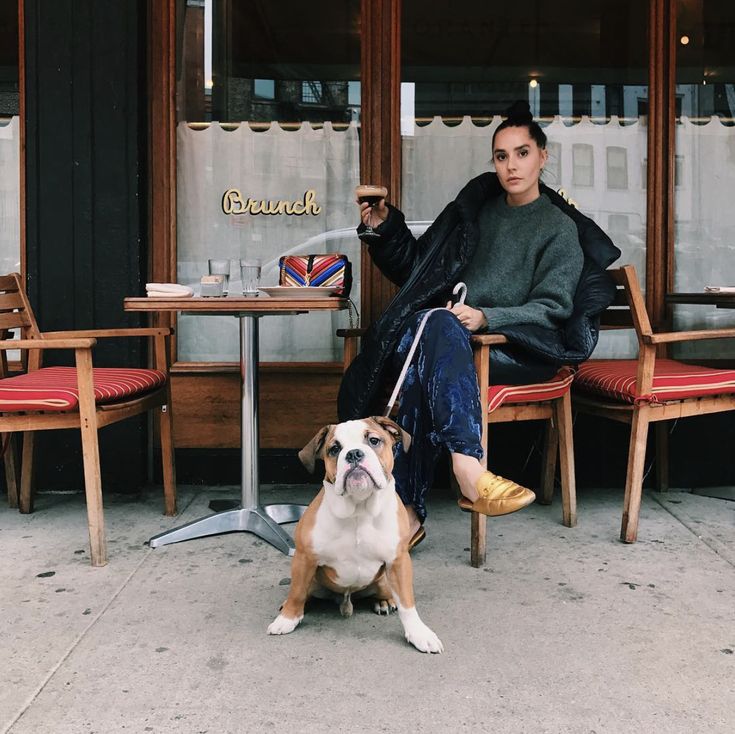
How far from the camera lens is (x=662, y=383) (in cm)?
318

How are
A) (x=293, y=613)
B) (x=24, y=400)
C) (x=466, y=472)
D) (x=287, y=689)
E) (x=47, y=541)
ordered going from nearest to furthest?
(x=287, y=689)
(x=293, y=613)
(x=466, y=472)
(x=24, y=400)
(x=47, y=541)

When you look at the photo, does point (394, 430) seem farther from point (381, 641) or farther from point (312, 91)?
point (312, 91)

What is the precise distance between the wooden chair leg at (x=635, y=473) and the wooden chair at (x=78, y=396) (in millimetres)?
1812

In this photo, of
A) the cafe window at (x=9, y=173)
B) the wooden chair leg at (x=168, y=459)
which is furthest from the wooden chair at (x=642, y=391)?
the cafe window at (x=9, y=173)

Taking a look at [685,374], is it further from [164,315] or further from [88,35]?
[88,35]

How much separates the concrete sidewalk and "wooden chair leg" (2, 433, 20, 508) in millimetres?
306

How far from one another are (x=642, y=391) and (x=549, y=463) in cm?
70

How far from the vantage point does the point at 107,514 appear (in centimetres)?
358

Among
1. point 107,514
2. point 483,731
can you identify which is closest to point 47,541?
point 107,514

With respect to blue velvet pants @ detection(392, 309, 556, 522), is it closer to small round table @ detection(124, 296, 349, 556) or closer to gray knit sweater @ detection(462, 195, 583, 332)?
gray knit sweater @ detection(462, 195, 583, 332)

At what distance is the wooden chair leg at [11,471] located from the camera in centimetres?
362

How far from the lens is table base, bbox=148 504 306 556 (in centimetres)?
313

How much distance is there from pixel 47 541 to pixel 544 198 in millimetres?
2333

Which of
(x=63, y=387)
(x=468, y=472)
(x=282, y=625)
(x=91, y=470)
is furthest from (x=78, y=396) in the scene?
(x=468, y=472)
